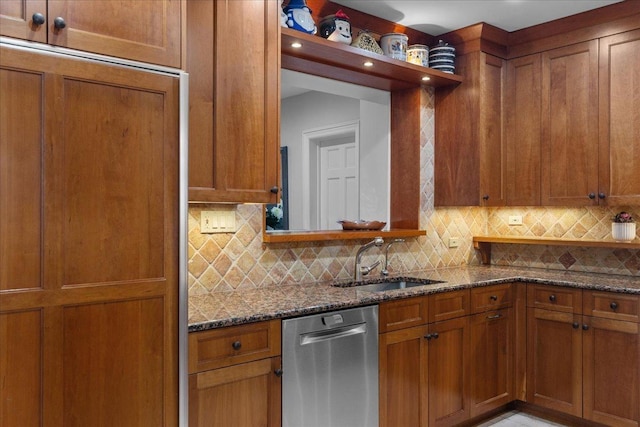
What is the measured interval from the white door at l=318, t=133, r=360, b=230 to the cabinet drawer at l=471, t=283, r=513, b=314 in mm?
1121

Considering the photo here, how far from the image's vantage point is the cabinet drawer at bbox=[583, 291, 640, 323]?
2887mm

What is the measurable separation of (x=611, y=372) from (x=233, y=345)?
2.21m

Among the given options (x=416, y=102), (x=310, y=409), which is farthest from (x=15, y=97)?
(x=416, y=102)

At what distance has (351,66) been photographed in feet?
10.4

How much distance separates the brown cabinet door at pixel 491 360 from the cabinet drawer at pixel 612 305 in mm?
475

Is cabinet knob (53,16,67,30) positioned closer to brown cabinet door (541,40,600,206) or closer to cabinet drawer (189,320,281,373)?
cabinet drawer (189,320,281,373)

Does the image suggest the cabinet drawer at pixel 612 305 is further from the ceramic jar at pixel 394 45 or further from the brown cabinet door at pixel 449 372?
the ceramic jar at pixel 394 45

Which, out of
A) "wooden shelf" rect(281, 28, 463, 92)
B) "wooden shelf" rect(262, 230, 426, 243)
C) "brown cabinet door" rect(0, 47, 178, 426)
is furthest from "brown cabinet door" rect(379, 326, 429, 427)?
"wooden shelf" rect(281, 28, 463, 92)

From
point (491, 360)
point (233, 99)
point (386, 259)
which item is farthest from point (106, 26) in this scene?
point (491, 360)

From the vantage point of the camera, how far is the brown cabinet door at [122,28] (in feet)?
5.46

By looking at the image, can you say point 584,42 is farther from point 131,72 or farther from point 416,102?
point 131,72

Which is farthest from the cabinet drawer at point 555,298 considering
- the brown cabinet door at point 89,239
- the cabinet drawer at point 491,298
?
the brown cabinet door at point 89,239

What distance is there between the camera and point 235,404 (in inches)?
83.2

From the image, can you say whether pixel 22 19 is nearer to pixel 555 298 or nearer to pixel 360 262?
pixel 360 262
